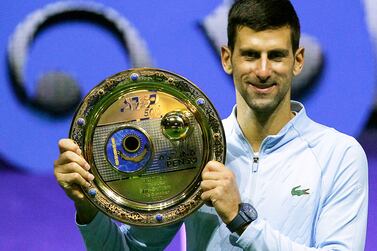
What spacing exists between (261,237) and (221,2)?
1.00 metres

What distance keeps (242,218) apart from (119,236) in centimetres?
29

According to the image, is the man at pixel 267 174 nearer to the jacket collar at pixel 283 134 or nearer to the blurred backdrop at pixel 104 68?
the jacket collar at pixel 283 134

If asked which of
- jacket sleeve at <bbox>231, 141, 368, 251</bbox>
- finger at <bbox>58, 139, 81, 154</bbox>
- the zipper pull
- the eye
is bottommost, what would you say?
jacket sleeve at <bbox>231, 141, 368, 251</bbox>

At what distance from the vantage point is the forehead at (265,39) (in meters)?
1.56

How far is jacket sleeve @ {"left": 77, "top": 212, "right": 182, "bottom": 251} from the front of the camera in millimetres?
1612

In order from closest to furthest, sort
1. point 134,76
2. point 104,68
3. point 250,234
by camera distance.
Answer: point 250,234
point 134,76
point 104,68

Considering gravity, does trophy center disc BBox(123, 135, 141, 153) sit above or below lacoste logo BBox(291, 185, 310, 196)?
above

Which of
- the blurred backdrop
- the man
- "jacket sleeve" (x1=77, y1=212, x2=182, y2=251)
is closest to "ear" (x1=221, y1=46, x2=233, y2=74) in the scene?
the man

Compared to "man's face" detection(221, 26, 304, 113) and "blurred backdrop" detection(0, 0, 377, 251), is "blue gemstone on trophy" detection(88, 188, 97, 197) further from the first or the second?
"blurred backdrop" detection(0, 0, 377, 251)

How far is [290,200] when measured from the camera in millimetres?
1562

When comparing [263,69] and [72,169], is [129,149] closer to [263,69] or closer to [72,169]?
[72,169]

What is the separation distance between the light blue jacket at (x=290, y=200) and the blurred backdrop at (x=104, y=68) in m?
0.65

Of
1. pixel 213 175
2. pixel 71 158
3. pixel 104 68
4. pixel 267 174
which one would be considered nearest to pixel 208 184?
pixel 213 175

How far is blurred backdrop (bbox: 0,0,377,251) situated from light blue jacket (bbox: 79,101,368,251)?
646 mm
